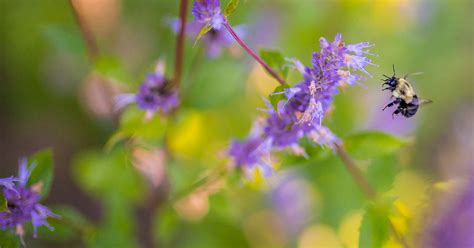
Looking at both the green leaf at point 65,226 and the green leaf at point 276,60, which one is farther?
the green leaf at point 65,226

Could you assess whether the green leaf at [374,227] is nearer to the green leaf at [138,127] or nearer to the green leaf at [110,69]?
the green leaf at [138,127]

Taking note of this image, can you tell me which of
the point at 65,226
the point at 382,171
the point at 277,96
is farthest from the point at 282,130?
the point at 65,226

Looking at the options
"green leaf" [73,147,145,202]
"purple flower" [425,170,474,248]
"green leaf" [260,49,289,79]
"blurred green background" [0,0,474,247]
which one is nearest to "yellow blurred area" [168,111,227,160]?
"blurred green background" [0,0,474,247]

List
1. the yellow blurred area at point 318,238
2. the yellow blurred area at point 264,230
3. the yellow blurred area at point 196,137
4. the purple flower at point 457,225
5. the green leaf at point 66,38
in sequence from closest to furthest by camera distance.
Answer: the purple flower at point 457,225
the green leaf at point 66,38
the yellow blurred area at point 196,137
the yellow blurred area at point 318,238
the yellow blurred area at point 264,230

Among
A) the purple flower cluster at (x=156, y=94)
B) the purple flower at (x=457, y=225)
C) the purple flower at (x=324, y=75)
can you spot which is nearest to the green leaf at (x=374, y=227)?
the purple flower at (x=457, y=225)

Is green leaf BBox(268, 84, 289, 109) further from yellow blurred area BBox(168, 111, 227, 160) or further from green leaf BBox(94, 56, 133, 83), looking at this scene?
yellow blurred area BBox(168, 111, 227, 160)

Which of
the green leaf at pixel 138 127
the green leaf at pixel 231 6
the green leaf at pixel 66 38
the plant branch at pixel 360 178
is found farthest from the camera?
the green leaf at pixel 66 38

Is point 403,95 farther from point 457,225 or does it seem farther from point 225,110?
point 225,110
